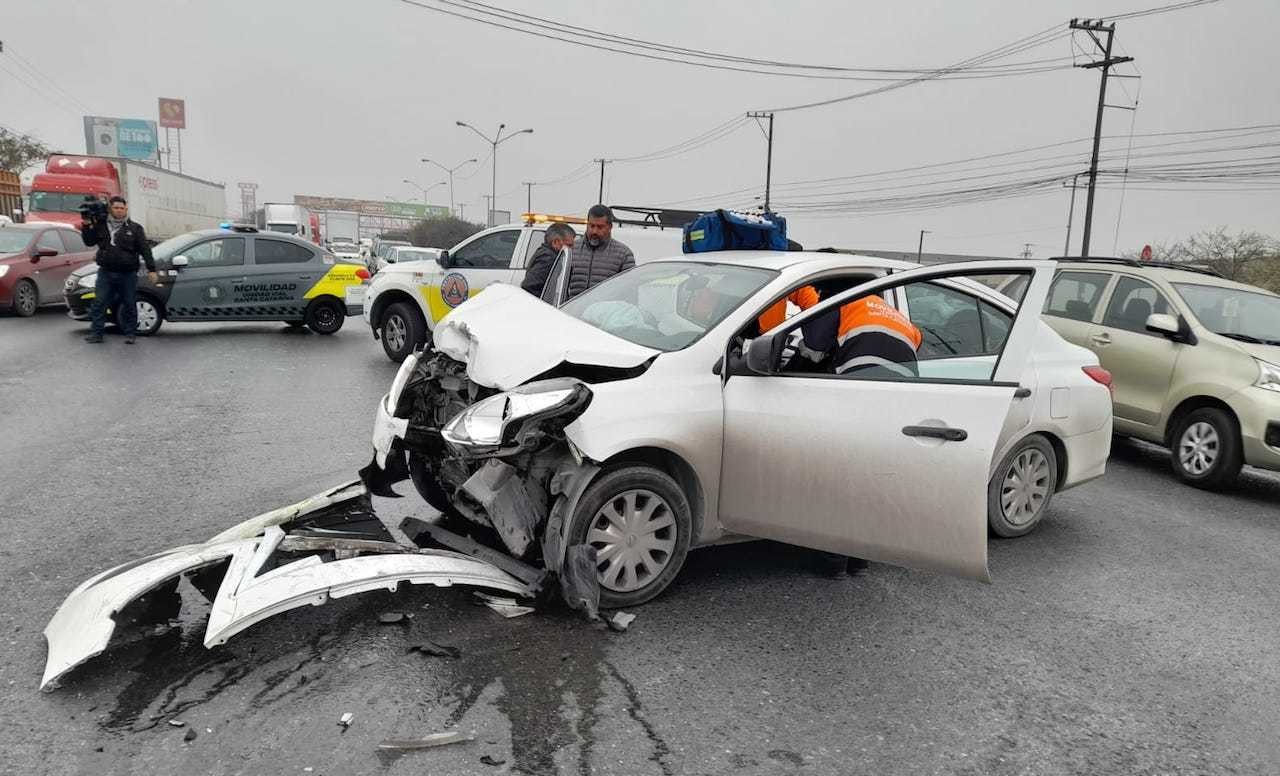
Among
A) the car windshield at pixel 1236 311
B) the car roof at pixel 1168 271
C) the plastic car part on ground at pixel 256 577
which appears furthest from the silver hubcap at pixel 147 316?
the car windshield at pixel 1236 311

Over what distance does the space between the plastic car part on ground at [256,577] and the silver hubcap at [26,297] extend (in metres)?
13.5

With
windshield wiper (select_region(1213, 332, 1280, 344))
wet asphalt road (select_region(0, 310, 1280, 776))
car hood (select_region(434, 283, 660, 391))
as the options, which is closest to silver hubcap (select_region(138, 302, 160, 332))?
wet asphalt road (select_region(0, 310, 1280, 776))

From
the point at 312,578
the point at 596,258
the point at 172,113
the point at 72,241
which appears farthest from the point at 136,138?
the point at 312,578

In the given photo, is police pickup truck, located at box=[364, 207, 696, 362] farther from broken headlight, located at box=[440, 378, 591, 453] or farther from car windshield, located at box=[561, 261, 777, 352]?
broken headlight, located at box=[440, 378, 591, 453]

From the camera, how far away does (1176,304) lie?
7.62m

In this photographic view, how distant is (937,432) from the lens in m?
3.68

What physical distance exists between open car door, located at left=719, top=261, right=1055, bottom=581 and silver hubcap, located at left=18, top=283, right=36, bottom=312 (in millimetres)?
14882

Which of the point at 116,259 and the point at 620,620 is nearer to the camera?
the point at 620,620

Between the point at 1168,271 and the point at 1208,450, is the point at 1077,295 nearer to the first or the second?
the point at 1168,271

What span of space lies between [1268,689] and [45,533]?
5.73 m

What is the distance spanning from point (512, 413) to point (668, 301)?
4.66 feet

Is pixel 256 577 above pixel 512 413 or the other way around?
the other way around

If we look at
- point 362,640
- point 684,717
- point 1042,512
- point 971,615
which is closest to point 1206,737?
point 971,615

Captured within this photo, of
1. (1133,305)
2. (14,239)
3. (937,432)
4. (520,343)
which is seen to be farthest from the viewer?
Result: (14,239)
